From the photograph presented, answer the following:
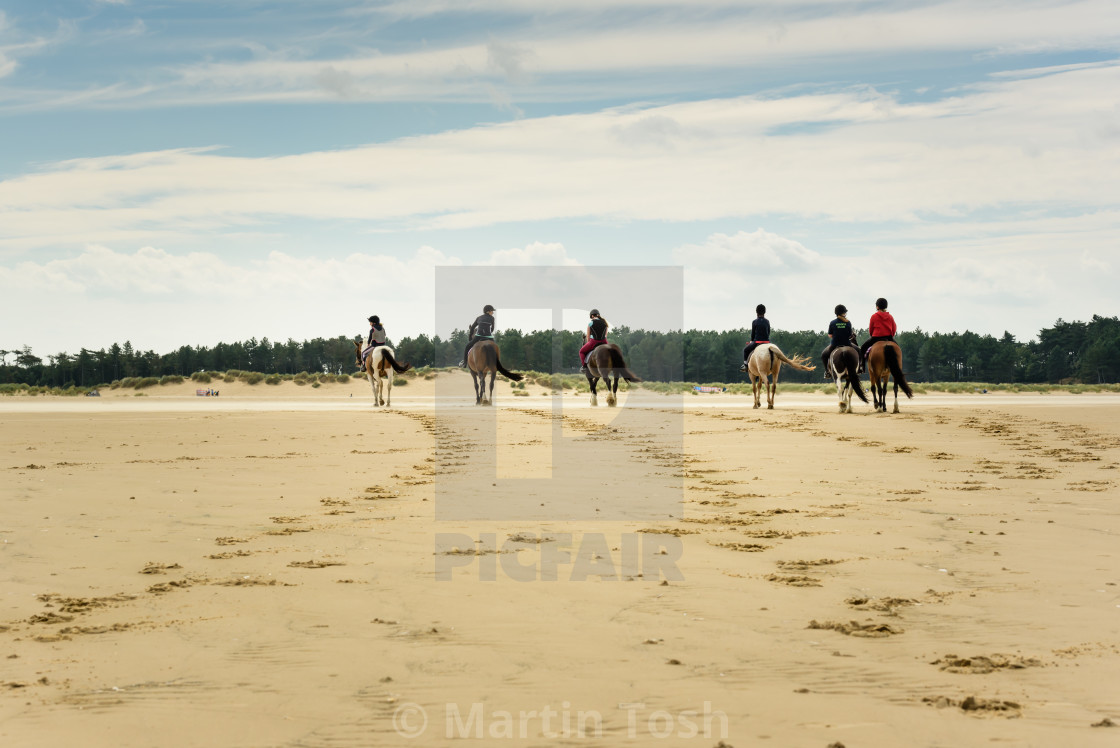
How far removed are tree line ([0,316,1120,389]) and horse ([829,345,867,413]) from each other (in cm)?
5144

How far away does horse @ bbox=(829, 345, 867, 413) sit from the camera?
2197 centimetres

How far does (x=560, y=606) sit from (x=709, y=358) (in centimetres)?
9906

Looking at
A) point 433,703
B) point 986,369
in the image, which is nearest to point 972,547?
point 433,703

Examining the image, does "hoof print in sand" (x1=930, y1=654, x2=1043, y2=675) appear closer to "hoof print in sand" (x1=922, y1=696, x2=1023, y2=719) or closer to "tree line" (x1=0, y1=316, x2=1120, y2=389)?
"hoof print in sand" (x1=922, y1=696, x2=1023, y2=719)

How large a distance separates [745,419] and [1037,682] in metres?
16.3

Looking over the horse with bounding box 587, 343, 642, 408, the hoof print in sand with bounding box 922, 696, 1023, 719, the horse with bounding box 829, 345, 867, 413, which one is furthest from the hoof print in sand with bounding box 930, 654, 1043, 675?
the horse with bounding box 587, 343, 642, 408

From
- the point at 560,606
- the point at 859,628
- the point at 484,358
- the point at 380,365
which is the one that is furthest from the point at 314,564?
the point at 380,365

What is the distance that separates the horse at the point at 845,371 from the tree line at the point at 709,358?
5144cm

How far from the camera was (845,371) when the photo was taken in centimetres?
2227

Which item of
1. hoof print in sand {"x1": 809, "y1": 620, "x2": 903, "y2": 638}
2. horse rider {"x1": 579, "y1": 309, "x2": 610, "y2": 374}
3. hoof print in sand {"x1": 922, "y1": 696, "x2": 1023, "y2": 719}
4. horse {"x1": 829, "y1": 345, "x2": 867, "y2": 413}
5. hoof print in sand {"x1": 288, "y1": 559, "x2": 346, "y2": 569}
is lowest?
hoof print in sand {"x1": 922, "y1": 696, "x2": 1023, "y2": 719}

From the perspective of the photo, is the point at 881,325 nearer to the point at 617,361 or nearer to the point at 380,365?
the point at 617,361

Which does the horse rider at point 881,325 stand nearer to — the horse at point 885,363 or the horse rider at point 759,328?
the horse at point 885,363

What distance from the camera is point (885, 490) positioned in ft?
30.9

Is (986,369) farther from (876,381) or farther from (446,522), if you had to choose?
(446,522)
